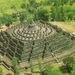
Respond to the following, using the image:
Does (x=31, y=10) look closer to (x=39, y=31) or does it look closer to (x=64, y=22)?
(x=64, y=22)

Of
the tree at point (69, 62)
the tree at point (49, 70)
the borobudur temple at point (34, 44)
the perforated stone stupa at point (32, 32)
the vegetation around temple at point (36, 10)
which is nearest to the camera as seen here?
the tree at point (49, 70)

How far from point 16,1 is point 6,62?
5523 centimetres

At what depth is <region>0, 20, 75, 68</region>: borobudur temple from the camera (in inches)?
2291

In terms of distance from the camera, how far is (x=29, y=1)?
359 ft

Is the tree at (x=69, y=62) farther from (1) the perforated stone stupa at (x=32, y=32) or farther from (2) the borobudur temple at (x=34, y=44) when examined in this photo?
(1) the perforated stone stupa at (x=32, y=32)

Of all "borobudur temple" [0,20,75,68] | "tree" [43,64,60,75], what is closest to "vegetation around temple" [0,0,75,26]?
"borobudur temple" [0,20,75,68]

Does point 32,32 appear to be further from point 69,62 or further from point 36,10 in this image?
point 36,10

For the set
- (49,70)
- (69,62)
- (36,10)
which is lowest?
(49,70)

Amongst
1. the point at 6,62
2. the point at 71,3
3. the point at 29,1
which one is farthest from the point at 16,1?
the point at 6,62

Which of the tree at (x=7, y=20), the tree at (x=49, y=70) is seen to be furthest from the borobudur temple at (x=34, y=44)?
the tree at (x=7, y=20)

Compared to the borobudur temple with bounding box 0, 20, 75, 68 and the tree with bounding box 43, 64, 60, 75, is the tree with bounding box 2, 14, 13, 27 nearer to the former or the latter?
the borobudur temple with bounding box 0, 20, 75, 68

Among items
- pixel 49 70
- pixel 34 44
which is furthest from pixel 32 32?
pixel 49 70

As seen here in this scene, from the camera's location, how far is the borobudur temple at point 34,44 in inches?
2291

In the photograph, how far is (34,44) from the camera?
194 feet
